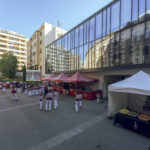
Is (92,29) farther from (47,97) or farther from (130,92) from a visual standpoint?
(130,92)

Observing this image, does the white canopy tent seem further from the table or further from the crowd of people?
the crowd of people

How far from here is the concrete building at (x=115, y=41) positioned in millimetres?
9910

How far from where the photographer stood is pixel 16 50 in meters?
59.8

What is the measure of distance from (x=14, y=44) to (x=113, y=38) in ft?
208

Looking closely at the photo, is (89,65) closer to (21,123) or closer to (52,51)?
(21,123)

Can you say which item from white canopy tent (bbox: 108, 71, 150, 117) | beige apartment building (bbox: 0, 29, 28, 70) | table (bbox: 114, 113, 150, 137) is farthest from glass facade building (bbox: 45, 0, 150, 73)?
beige apartment building (bbox: 0, 29, 28, 70)

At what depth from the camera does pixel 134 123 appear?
5.27m

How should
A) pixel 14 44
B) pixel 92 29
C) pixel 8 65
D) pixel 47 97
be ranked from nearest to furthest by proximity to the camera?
1. pixel 47 97
2. pixel 92 29
3. pixel 8 65
4. pixel 14 44

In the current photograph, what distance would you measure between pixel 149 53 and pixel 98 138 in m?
9.14

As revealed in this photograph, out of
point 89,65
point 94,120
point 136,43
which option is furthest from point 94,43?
point 94,120

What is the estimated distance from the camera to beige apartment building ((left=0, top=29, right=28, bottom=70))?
180 ft

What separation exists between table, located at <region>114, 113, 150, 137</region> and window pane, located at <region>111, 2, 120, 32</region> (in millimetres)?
10443

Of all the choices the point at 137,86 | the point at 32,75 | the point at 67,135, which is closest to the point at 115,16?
the point at 137,86

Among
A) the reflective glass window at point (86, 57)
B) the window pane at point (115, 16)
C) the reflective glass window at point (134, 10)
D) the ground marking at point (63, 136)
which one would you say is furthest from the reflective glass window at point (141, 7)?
the ground marking at point (63, 136)
